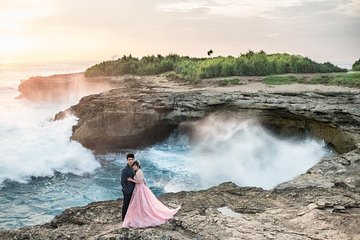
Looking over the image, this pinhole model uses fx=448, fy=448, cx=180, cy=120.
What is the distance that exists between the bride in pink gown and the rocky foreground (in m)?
0.16

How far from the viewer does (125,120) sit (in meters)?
20.1

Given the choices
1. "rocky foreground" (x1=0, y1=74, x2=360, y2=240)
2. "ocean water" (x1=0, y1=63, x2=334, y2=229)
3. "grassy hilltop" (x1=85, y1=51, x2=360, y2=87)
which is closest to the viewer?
"rocky foreground" (x1=0, y1=74, x2=360, y2=240)

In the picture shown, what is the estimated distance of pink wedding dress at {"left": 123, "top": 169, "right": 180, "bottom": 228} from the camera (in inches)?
294

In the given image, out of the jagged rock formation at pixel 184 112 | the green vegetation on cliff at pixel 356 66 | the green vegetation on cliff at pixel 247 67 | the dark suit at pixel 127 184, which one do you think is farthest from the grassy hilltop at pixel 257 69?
the dark suit at pixel 127 184

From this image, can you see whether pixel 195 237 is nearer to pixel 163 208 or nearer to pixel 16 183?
pixel 163 208

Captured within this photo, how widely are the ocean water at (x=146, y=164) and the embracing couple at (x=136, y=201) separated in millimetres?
5702

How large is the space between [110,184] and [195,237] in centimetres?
879

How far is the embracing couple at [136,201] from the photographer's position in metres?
7.48

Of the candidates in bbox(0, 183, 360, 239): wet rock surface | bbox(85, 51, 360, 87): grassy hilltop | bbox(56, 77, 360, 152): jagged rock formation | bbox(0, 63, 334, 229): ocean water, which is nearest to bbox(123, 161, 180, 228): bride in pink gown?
bbox(0, 183, 360, 239): wet rock surface

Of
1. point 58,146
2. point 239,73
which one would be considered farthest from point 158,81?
point 58,146

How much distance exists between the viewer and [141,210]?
751cm

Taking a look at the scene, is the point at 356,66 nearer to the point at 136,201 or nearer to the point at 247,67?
the point at 247,67

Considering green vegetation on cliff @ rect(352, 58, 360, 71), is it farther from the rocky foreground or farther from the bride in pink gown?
the bride in pink gown

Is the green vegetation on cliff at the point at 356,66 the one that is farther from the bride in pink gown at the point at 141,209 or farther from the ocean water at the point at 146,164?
the bride in pink gown at the point at 141,209
